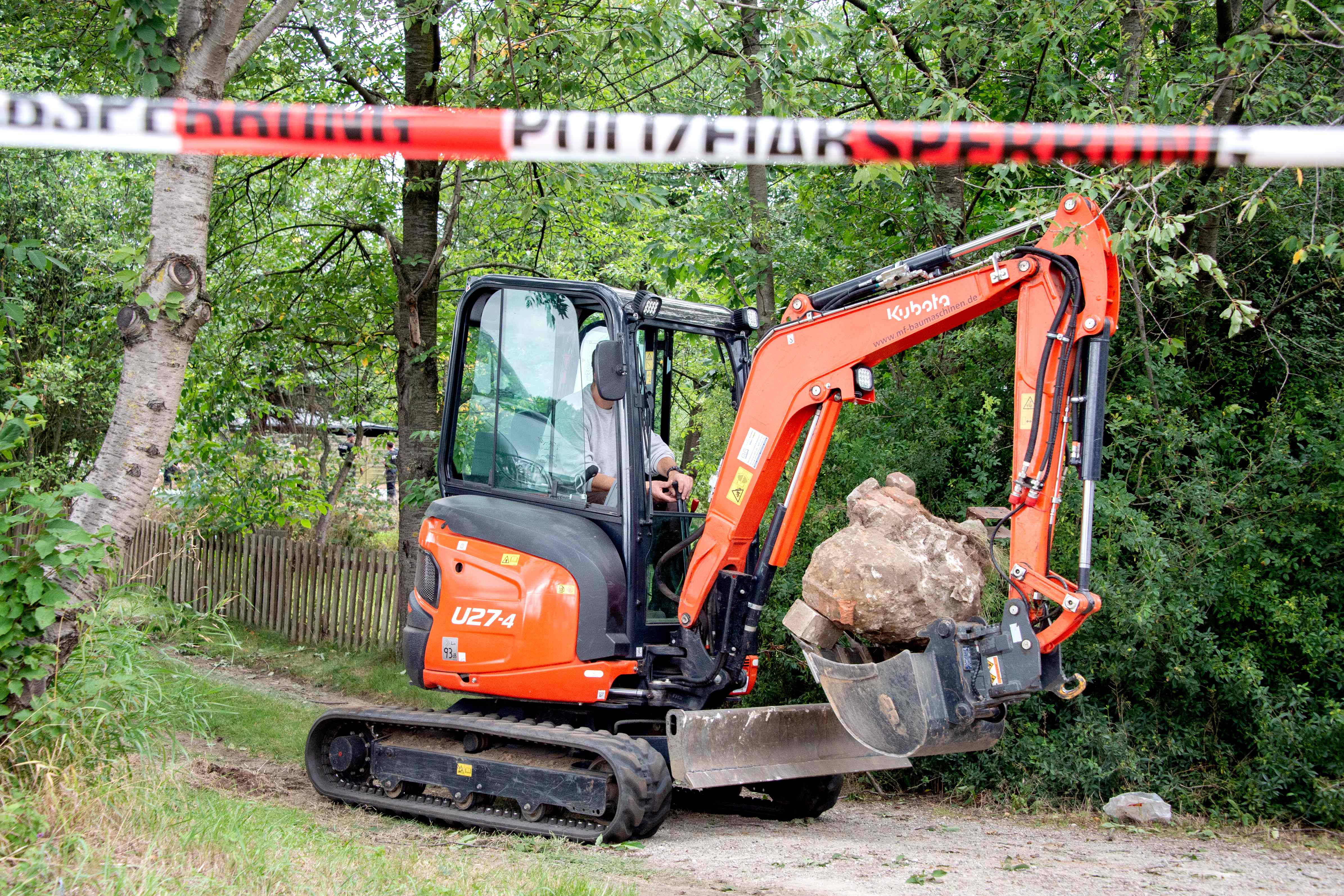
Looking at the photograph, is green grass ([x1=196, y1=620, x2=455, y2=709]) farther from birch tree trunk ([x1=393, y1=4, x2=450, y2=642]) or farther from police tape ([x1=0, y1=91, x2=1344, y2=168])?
police tape ([x1=0, y1=91, x2=1344, y2=168])

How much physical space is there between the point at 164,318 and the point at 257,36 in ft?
5.01

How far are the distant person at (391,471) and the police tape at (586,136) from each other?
48.4 ft

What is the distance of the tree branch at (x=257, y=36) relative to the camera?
540cm

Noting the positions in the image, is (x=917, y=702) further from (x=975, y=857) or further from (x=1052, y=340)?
(x=1052, y=340)

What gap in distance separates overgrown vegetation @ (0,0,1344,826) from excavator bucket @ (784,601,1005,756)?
192 centimetres

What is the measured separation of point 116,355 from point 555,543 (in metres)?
9.57

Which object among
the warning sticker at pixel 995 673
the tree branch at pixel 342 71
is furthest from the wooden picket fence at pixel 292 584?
the warning sticker at pixel 995 673

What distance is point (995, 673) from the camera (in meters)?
4.86

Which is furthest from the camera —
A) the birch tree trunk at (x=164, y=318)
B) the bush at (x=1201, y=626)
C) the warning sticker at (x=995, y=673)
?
the bush at (x=1201, y=626)

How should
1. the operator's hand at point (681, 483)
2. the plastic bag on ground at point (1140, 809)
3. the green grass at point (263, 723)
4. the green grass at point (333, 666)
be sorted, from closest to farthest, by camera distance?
the operator's hand at point (681, 483) → the plastic bag on ground at point (1140, 809) → the green grass at point (263, 723) → the green grass at point (333, 666)

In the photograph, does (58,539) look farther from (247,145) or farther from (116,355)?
(116,355)

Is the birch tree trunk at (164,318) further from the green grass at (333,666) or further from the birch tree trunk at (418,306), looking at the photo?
the birch tree trunk at (418,306)

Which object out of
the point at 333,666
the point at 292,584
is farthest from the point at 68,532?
the point at 292,584

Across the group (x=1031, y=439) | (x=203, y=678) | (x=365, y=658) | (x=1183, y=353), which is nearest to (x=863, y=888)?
(x=1031, y=439)
